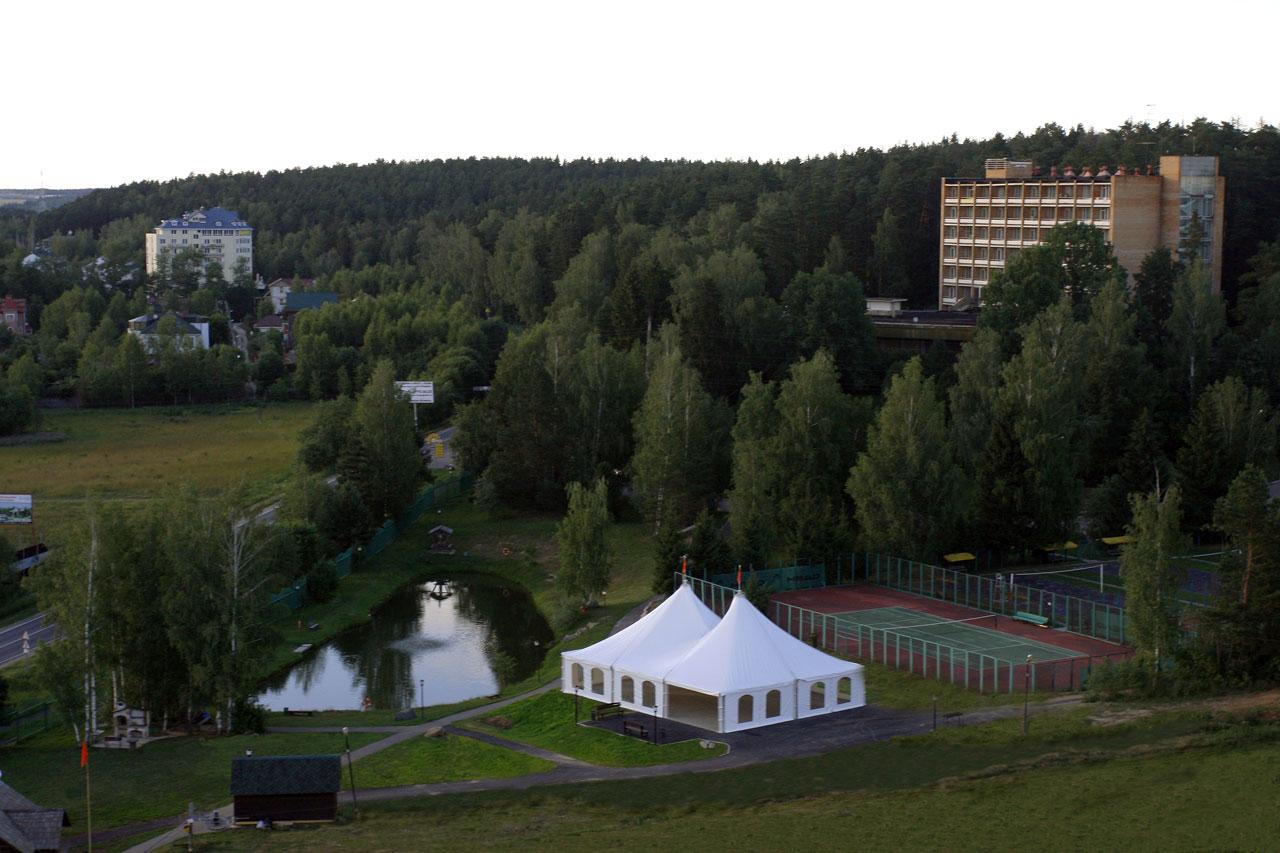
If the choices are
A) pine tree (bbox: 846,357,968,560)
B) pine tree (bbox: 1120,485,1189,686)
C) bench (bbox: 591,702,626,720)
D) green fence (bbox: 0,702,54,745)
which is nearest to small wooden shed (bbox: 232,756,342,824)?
bench (bbox: 591,702,626,720)

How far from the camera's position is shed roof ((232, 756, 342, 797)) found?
29703mm

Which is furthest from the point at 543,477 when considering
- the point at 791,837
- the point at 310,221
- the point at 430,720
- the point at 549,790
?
the point at 310,221

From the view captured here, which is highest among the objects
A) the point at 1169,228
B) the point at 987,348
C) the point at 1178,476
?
the point at 1169,228

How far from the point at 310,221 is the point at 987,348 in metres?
148

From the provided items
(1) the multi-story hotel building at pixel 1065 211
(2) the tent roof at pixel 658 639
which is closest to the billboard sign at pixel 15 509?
(2) the tent roof at pixel 658 639

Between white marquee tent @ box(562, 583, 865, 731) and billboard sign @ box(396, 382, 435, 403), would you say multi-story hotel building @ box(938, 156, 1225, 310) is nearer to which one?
billboard sign @ box(396, 382, 435, 403)

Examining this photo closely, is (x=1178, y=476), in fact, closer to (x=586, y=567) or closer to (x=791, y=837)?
(x=586, y=567)

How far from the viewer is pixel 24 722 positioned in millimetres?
38000

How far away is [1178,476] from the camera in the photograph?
2163 inches

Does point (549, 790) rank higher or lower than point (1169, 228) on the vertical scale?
lower

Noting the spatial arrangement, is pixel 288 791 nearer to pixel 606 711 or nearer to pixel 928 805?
pixel 606 711

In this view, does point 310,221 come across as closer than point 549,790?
No

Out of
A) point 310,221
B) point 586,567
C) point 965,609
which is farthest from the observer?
point 310,221

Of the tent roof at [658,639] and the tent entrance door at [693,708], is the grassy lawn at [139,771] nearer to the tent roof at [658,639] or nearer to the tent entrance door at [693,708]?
the tent roof at [658,639]
